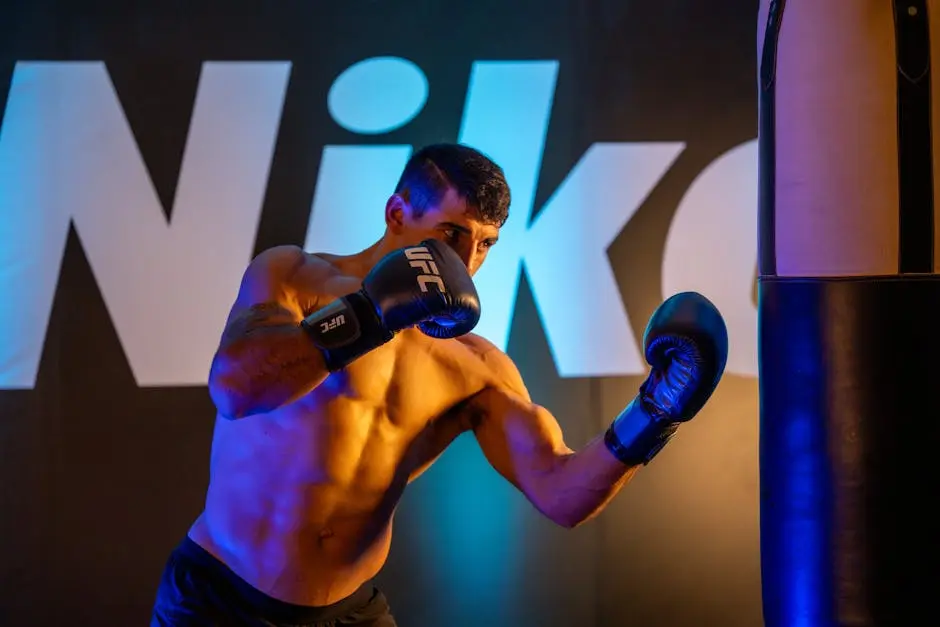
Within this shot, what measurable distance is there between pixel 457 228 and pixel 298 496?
0.69 meters

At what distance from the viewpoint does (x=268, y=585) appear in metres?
1.93

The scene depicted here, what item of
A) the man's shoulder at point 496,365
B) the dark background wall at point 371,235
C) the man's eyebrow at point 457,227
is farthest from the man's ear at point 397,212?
the dark background wall at point 371,235

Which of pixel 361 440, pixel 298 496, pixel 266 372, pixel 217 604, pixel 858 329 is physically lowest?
pixel 217 604

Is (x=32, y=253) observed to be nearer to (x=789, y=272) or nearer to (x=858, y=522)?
(x=789, y=272)

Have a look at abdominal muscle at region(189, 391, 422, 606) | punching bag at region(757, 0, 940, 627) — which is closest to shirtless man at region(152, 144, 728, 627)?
abdominal muscle at region(189, 391, 422, 606)

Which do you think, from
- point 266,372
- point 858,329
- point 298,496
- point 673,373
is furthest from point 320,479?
point 858,329

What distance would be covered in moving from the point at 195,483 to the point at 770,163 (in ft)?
7.47

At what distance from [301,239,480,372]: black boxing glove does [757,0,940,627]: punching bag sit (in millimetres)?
664

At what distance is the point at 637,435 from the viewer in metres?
1.98

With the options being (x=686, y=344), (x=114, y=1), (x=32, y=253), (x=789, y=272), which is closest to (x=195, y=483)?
(x=32, y=253)

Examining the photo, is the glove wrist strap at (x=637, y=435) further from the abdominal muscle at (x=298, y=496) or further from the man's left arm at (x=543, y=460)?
the abdominal muscle at (x=298, y=496)

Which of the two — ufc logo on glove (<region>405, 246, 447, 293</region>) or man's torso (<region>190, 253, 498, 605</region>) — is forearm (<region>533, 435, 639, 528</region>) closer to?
man's torso (<region>190, 253, 498, 605</region>)

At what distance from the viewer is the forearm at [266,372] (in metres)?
1.58

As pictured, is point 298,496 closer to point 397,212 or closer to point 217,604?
point 217,604
